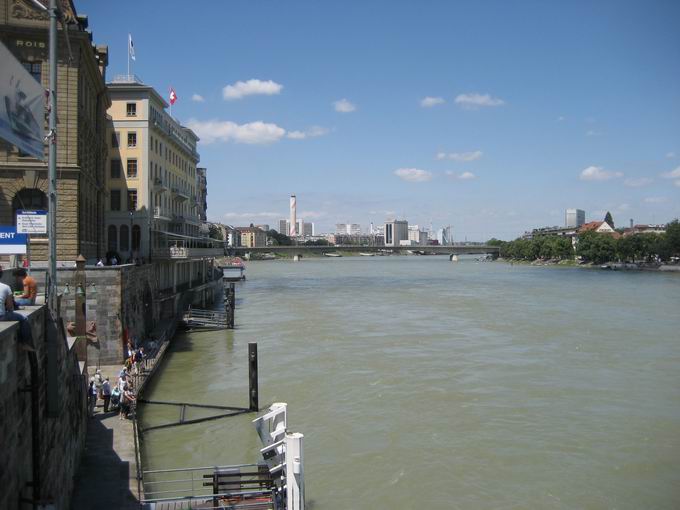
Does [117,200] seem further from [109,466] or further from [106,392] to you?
[109,466]

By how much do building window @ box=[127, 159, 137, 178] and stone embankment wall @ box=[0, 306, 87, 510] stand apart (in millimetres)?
37840

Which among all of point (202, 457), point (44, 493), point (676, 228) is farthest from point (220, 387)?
point (676, 228)

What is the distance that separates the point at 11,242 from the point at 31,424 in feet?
18.7

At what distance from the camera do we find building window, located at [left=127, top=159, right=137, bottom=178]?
48375mm

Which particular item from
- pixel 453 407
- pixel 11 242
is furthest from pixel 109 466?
pixel 453 407

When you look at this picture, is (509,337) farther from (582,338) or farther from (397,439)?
(397,439)

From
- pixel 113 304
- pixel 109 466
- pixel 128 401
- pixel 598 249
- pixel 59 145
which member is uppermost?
pixel 59 145

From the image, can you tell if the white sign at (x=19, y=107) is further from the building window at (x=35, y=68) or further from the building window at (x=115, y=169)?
the building window at (x=115, y=169)

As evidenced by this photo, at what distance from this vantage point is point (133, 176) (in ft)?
159

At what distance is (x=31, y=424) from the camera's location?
903 centimetres

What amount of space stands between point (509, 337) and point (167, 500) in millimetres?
30842

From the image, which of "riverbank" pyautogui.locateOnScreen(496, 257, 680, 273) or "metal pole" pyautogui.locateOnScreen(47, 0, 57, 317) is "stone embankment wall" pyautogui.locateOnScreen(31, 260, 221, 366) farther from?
"riverbank" pyautogui.locateOnScreen(496, 257, 680, 273)

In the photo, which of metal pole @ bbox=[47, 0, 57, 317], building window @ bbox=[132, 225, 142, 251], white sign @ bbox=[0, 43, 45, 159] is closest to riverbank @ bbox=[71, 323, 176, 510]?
metal pole @ bbox=[47, 0, 57, 317]

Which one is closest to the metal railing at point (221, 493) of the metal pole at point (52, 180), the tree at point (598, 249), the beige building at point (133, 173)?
the metal pole at point (52, 180)
